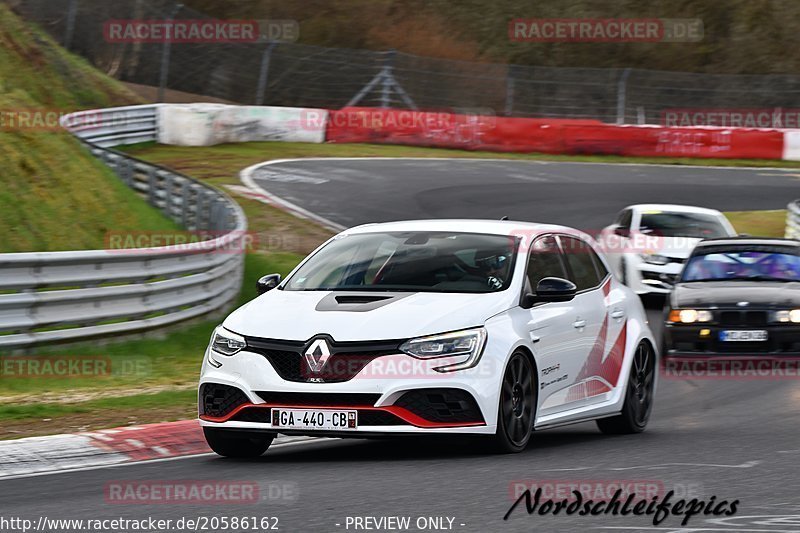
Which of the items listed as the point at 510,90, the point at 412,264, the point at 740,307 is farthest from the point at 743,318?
the point at 510,90

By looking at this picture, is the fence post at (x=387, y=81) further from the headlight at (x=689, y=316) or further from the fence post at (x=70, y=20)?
the headlight at (x=689, y=316)

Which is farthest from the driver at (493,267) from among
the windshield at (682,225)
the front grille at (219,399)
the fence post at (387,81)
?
the fence post at (387,81)

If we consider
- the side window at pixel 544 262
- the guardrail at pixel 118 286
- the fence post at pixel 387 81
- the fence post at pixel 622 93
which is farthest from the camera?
the fence post at pixel 622 93

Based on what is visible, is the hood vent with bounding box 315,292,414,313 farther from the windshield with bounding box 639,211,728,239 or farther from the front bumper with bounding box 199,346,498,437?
the windshield with bounding box 639,211,728,239

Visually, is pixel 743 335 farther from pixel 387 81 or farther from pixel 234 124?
pixel 387 81

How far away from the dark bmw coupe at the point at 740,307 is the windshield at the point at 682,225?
462 centimetres

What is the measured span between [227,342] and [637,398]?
11.4ft

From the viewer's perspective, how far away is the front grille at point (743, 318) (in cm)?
1510

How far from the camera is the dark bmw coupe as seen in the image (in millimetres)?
15070

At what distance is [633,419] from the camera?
→ 35.4ft

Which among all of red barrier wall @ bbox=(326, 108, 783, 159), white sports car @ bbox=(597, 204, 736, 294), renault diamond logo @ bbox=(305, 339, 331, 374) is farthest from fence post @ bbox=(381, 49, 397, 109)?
renault diamond logo @ bbox=(305, 339, 331, 374)

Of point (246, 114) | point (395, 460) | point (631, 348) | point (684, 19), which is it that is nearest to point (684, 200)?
point (246, 114)

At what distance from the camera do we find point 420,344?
8531 mm

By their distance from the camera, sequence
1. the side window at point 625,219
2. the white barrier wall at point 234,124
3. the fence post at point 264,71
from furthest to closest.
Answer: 1. the fence post at point 264,71
2. the white barrier wall at point 234,124
3. the side window at point 625,219
